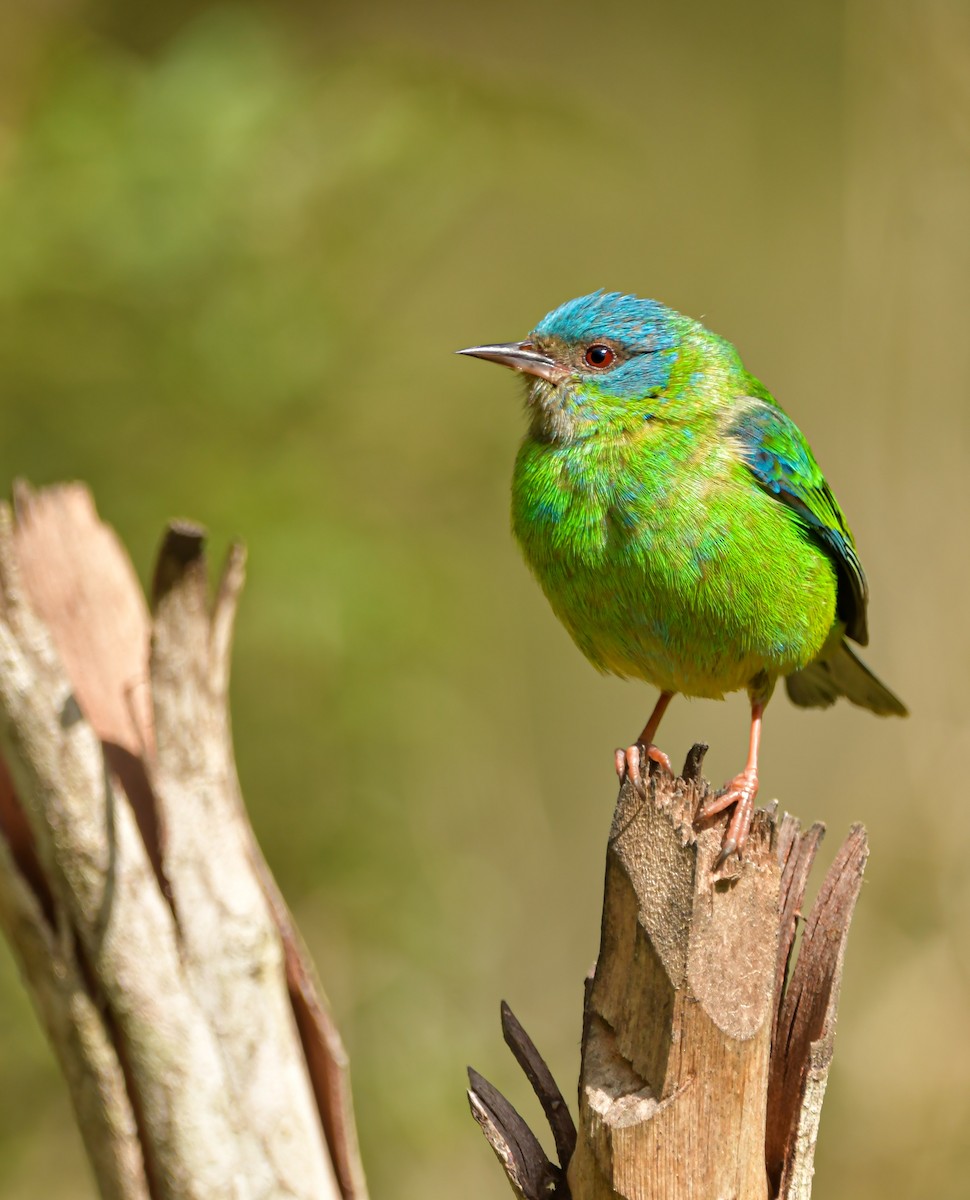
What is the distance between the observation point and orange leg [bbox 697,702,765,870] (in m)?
2.54

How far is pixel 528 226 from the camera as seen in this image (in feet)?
26.6

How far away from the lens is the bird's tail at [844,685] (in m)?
4.20

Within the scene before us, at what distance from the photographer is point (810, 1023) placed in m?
2.67

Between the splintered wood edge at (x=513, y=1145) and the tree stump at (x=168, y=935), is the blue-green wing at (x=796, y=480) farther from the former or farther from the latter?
the splintered wood edge at (x=513, y=1145)

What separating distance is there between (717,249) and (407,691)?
438cm

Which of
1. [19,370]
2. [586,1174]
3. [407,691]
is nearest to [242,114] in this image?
[19,370]

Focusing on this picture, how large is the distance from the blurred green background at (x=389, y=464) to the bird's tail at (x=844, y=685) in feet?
3.79

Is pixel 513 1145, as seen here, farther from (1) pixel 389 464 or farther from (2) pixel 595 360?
(1) pixel 389 464

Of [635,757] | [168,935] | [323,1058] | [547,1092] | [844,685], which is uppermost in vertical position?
[844,685]

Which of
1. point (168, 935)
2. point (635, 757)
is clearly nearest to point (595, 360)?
point (635, 757)

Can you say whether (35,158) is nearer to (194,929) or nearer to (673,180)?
(194,929)

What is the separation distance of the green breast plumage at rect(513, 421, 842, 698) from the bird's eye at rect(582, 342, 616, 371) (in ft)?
0.91

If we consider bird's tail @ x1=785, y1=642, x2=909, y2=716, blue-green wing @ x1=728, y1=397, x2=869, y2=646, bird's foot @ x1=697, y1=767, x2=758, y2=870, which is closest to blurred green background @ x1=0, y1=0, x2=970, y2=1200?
blue-green wing @ x1=728, y1=397, x2=869, y2=646

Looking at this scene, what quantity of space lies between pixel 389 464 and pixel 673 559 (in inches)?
72.9
